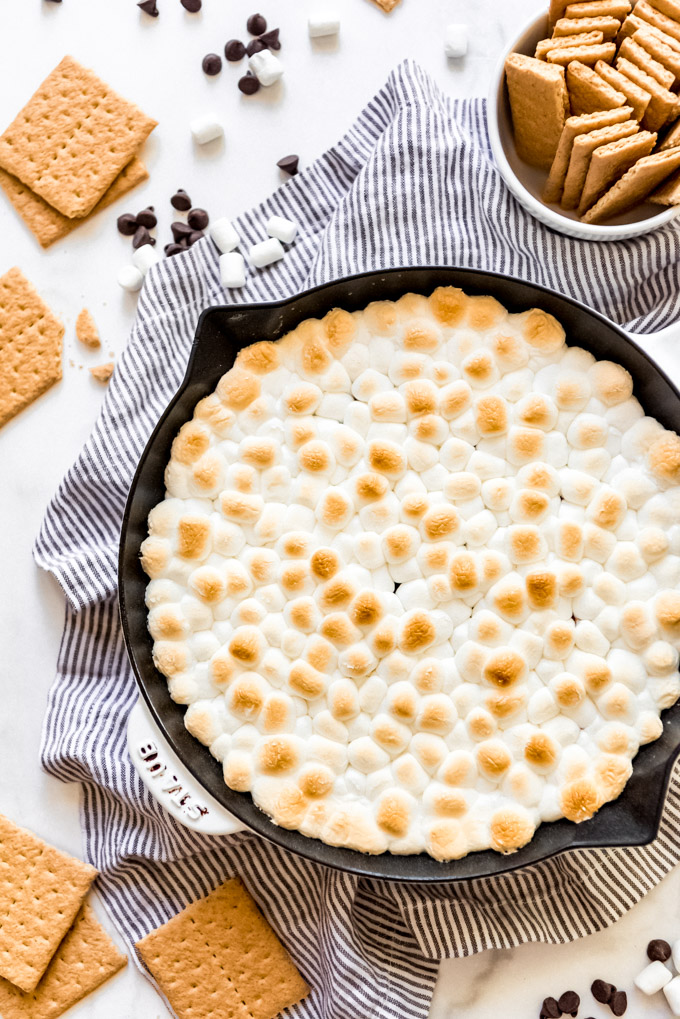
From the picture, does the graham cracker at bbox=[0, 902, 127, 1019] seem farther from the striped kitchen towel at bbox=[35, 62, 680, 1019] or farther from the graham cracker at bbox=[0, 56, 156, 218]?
the graham cracker at bbox=[0, 56, 156, 218]

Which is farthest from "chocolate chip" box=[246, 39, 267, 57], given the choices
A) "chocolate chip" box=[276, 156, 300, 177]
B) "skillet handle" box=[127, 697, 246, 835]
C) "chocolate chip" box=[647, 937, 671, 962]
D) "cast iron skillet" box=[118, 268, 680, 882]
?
"chocolate chip" box=[647, 937, 671, 962]

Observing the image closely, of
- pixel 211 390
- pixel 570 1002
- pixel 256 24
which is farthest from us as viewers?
pixel 256 24

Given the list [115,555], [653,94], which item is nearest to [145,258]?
[115,555]

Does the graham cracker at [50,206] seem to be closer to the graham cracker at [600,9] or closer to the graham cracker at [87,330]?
the graham cracker at [87,330]

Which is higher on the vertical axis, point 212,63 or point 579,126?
point 212,63

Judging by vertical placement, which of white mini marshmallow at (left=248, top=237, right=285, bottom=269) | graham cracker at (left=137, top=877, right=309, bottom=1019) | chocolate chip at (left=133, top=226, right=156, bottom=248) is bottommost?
graham cracker at (left=137, top=877, right=309, bottom=1019)

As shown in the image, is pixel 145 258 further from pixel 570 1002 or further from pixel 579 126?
pixel 570 1002
